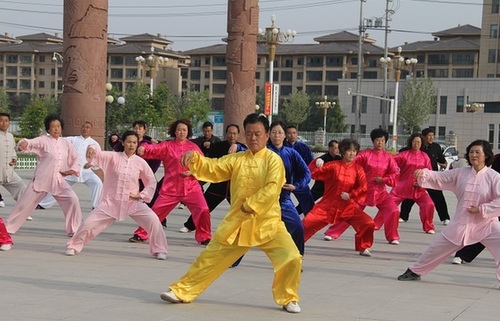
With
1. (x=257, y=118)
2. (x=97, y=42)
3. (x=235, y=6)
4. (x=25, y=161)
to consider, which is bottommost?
(x=25, y=161)

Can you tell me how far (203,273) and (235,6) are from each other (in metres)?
13.6

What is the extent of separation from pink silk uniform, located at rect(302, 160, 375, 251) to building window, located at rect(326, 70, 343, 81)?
232ft

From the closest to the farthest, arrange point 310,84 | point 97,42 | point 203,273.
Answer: point 203,273 < point 97,42 < point 310,84

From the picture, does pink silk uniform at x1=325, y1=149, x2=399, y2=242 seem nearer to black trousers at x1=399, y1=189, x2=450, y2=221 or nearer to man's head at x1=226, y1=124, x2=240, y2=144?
man's head at x1=226, y1=124, x2=240, y2=144

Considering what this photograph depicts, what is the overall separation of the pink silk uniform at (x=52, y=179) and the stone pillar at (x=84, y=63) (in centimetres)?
463

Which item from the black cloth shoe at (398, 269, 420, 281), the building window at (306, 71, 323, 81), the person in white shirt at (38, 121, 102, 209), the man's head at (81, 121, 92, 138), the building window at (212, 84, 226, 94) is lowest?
the black cloth shoe at (398, 269, 420, 281)

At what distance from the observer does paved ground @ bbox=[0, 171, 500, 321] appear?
604 centimetres

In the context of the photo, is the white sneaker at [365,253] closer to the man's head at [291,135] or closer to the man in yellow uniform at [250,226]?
the man's head at [291,135]

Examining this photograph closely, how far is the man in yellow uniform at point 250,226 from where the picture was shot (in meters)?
6.18

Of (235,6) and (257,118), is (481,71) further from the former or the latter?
(257,118)

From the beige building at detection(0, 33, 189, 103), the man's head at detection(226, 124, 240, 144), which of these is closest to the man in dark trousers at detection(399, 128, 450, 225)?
the man's head at detection(226, 124, 240, 144)

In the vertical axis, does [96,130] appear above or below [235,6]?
below

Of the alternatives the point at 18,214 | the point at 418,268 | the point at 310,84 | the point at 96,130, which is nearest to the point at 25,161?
the point at 96,130

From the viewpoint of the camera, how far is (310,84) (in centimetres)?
8156
